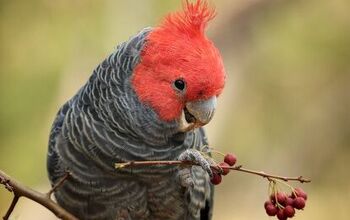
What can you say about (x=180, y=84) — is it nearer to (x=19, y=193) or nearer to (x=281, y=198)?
(x=281, y=198)

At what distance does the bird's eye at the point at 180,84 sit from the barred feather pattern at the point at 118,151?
154mm

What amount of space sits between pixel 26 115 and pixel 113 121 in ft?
8.32

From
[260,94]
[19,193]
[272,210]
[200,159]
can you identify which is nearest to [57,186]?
[19,193]

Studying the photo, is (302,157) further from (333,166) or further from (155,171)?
(155,171)

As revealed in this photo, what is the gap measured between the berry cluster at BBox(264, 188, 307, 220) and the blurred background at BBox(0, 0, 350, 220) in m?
2.55

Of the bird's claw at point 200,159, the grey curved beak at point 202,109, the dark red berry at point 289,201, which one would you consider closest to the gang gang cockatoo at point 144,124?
the grey curved beak at point 202,109

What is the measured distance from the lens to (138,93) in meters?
2.29

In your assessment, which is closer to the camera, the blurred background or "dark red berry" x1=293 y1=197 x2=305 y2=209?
"dark red berry" x1=293 y1=197 x2=305 y2=209

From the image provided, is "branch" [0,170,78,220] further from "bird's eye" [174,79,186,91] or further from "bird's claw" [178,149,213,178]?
"bird's eye" [174,79,186,91]

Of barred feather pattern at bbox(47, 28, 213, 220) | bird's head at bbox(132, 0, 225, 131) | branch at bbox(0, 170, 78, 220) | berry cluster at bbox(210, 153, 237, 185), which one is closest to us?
branch at bbox(0, 170, 78, 220)

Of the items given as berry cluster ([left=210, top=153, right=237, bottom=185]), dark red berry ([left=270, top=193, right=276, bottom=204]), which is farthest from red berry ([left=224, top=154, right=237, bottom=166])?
dark red berry ([left=270, top=193, right=276, bottom=204])

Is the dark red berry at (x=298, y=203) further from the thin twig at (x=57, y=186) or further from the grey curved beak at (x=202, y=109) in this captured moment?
the thin twig at (x=57, y=186)

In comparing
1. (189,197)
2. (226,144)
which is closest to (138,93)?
(189,197)

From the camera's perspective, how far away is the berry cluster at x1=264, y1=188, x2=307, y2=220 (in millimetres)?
1786
